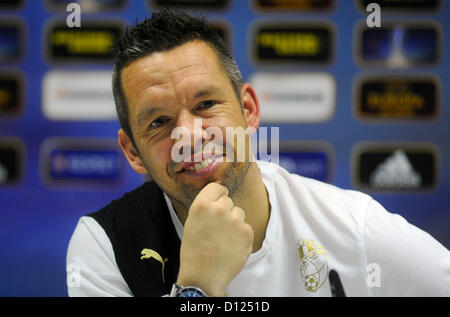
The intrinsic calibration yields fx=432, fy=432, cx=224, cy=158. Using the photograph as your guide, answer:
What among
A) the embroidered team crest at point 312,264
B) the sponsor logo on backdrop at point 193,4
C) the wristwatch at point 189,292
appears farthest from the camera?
the sponsor logo on backdrop at point 193,4

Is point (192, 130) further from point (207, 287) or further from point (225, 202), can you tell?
point (207, 287)

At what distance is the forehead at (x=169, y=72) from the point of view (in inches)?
29.9

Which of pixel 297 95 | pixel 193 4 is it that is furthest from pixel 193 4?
pixel 297 95

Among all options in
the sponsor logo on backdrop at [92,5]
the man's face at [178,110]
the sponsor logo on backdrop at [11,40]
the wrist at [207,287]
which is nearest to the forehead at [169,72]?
the man's face at [178,110]

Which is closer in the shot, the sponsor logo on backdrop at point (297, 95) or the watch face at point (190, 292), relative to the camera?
the watch face at point (190, 292)

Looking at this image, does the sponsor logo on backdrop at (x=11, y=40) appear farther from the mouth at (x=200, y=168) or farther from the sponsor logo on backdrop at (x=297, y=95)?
the mouth at (x=200, y=168)

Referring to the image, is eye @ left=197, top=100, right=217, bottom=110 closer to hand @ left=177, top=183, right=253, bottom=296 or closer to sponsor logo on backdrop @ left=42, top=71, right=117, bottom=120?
hand @ left=177, top=183, right=253, bottom=296

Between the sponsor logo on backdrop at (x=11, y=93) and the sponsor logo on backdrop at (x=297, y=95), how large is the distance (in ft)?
2.61

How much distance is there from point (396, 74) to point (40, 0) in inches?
49.1

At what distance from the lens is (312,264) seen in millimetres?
866

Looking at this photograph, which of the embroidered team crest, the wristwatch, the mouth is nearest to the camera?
the wristwatch

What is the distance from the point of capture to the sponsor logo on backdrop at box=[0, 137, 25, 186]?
4.85 ft

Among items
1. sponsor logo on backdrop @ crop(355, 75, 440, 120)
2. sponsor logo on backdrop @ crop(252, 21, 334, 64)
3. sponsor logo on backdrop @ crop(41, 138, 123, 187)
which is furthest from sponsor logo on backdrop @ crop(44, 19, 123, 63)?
sponsor logo on backdrop @ crop(355, 75, 440, 120)

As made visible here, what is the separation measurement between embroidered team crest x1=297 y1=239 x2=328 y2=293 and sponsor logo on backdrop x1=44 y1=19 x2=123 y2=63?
0.97m
